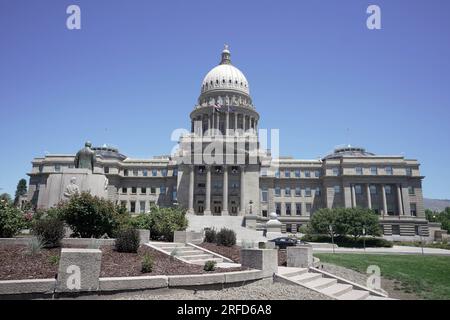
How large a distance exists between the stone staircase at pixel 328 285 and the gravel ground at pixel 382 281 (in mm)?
1717

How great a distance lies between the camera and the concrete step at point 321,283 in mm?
12692

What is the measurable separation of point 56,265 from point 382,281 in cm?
1538

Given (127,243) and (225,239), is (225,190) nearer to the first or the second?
(225,239)

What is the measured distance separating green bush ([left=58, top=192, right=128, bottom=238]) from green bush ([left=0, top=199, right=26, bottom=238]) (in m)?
1.97

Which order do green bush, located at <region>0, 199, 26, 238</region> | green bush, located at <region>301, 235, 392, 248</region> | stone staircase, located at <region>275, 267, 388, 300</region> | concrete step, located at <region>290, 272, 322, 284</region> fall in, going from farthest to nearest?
green bush, located at <region>301, 235, 392, 248</region> < green bush, located at <region>0, 199, 26, 238</region> < concrete step, located at <region>290, 272, 322, 284</region> < stone staircase, located at <region>275, 267, 388, 300</region>

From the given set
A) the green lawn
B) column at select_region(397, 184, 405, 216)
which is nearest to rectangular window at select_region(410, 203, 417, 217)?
column at select_region(397, 184, 405, 216)

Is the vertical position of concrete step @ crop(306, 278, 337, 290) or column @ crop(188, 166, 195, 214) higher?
column @ crop(188, 166, 195, 214)

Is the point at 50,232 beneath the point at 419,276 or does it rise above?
above

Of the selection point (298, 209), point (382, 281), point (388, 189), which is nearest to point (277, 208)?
point (298, 209)

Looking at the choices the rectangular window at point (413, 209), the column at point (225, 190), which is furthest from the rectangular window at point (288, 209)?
the rectangular window at point (413, 209)

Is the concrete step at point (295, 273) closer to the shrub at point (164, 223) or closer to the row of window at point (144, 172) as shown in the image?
the shrub at point (164, 223)

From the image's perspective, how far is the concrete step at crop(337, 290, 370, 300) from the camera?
12.3m

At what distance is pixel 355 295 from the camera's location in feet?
41.7

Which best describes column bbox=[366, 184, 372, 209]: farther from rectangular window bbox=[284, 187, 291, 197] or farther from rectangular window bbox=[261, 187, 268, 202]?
rectangular window bbox=[261, 187, 268, 202]
